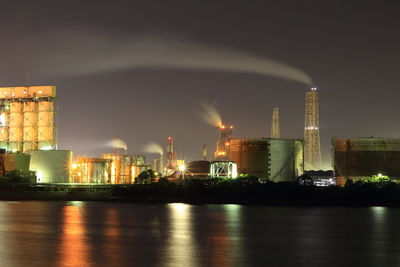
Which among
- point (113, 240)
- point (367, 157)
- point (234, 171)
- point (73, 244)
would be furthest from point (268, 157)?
point (73, 244)

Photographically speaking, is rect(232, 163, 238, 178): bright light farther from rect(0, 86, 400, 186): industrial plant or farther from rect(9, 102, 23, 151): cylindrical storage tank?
rect(9, 102, 23, 151): cylindrical storage tank

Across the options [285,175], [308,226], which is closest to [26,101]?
[285,175]

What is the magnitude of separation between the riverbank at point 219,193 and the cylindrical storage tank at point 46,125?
6399mm

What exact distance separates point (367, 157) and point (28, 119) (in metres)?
47.0

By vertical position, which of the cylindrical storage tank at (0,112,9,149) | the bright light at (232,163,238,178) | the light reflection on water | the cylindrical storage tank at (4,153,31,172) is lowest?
the light reflection on water

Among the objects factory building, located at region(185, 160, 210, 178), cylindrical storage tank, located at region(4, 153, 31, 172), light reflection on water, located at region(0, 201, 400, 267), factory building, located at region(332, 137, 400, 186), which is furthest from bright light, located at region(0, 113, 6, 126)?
factory building, located at region(332, 137, 400, 186)

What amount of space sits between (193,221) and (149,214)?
33.4 ft

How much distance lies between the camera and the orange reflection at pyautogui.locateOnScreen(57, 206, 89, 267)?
2883 cm

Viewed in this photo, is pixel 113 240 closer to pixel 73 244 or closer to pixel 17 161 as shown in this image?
pixel 73 244

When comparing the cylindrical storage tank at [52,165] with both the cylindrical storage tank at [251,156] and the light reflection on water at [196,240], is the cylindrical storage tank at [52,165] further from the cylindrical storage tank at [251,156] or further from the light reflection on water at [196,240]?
the light reflection on water at [196,240]

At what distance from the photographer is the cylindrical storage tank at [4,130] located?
311ft

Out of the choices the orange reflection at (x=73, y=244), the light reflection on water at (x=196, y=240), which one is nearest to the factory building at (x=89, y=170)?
the light reflection on water at (x=196, y=240)

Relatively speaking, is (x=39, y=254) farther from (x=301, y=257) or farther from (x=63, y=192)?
(x=63, y=192)

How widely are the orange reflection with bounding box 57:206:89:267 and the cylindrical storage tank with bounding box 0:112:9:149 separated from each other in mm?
45982
